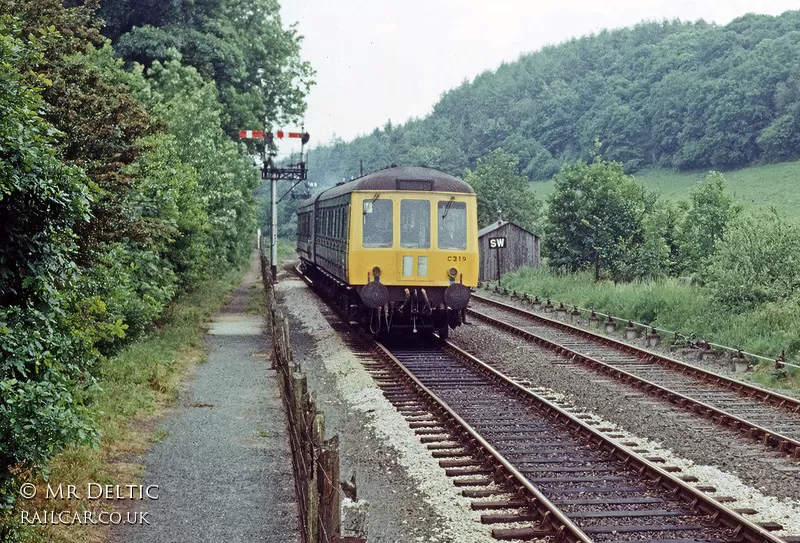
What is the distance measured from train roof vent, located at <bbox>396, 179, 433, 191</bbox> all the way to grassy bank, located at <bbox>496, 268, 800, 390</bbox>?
637 cm

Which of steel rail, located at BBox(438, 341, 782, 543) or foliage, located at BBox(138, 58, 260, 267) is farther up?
foliage, located at BBox(138, 58, 260, 267)

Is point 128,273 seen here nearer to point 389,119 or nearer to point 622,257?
point 622,257

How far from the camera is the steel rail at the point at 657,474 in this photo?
7008mm

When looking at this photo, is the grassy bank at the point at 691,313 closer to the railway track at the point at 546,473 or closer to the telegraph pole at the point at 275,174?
the railway track at the point at 546,473

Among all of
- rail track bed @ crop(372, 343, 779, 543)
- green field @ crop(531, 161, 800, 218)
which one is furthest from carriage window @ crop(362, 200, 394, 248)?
green field @ crop(531, 161, 800, 218)

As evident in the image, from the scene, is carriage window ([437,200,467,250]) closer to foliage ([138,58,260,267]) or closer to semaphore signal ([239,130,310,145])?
foliage ([138,58,260,267])

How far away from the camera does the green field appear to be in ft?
206

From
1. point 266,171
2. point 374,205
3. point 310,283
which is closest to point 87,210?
point 374,205

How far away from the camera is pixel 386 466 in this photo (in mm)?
9234

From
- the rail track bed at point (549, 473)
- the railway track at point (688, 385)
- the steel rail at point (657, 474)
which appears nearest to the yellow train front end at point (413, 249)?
the railway track at point (688, 385)

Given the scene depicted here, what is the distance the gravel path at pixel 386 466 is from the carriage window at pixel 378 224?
236 cm

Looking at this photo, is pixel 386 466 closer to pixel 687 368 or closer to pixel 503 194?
pixel 687 368

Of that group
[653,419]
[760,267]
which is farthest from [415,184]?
Answer: [760,267]

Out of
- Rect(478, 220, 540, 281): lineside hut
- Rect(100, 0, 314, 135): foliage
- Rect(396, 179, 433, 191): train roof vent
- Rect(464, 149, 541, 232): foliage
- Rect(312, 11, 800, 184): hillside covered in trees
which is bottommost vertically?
Rect(478, 220, 540, 281): lineside hut
